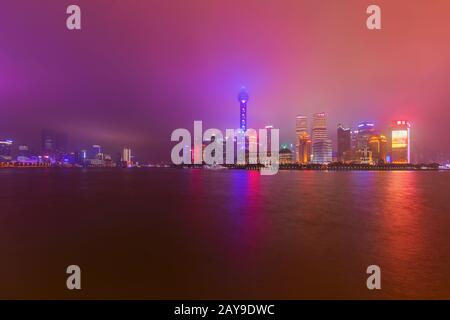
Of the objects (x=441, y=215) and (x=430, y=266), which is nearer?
(x=430, y=266)

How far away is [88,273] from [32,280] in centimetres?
200

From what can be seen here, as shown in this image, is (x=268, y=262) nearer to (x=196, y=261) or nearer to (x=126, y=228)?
(x=196, y=261)

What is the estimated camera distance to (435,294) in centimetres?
1026

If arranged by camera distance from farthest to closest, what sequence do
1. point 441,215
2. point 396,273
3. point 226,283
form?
1. point 441,215
2. point 396,273
3. point 226,283

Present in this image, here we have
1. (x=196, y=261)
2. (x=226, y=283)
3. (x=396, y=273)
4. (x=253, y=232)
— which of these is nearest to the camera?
(x=226, y=283)

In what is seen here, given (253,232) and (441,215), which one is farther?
(441,215)

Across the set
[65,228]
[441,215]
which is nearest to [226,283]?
[65,228]

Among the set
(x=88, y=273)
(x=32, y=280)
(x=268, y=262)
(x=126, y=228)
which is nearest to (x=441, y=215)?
(x=268, y=262)

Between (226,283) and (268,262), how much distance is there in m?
3.04

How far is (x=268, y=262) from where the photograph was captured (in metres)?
13.8

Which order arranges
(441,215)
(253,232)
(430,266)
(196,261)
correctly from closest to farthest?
(430,266), (196,261), (253,232), (441,215)
